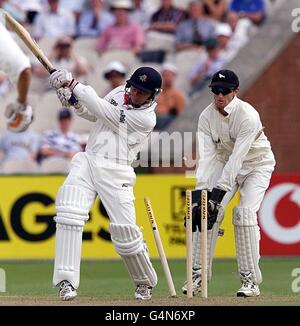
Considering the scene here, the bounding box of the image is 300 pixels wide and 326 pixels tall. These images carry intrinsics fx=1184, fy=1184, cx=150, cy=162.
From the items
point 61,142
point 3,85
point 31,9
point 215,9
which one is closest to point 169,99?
point 61,142

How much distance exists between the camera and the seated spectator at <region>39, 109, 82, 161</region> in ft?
50.7

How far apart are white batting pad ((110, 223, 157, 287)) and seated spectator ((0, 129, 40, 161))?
Result: 641cm

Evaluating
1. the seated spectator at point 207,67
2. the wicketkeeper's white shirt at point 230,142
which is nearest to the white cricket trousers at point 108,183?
the wicketkeeper's white shirt at point 230,142

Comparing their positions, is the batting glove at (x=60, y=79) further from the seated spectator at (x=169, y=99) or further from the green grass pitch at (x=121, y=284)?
the seated spectator at (x=169, y=99)

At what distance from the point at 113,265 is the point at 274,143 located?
3.31 metres

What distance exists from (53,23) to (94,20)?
0.63m

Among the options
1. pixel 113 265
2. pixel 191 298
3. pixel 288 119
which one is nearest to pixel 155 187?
pixel 113 265

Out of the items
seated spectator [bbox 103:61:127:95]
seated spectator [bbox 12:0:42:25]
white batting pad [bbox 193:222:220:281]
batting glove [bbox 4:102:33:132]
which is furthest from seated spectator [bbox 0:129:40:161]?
batting glove [bbox 4:102:33:132]

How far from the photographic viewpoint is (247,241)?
990 centimetres

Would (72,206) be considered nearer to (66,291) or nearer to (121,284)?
(66,291)

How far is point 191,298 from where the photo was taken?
9.39 m

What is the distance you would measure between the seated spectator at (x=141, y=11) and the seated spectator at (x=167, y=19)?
0.73 ft

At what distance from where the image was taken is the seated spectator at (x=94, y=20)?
17.6 m

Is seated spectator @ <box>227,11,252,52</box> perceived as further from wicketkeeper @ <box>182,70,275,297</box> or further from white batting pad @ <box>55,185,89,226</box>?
white batting pad @ <box>55,185,89,226</box>
